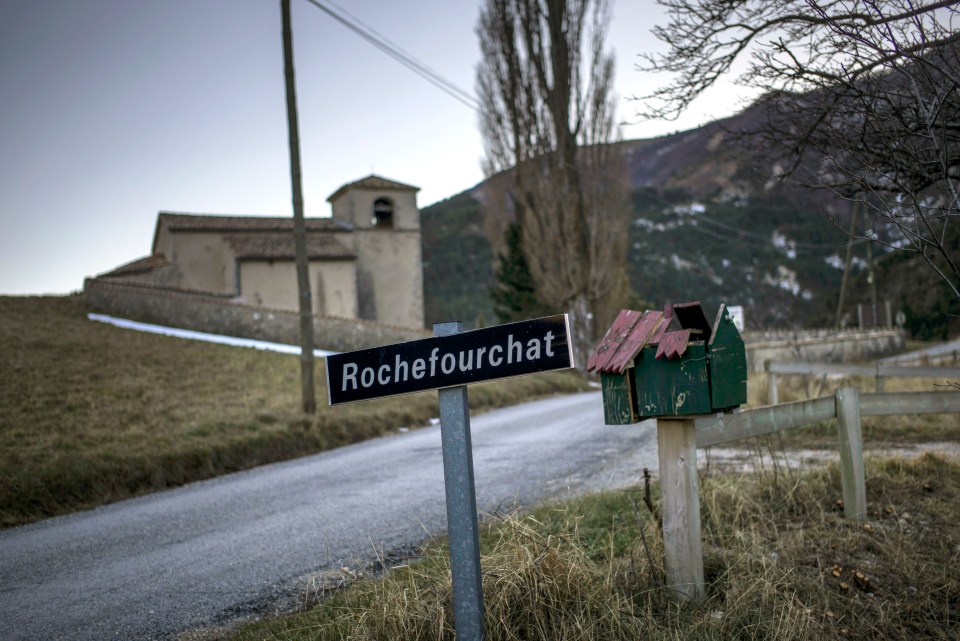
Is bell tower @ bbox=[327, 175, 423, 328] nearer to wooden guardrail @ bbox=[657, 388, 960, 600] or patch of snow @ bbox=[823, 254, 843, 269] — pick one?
wooden guardrail @ bbox=[657, 388, 960, 600]

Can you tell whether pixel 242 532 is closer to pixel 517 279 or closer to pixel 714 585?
pixel 714 585

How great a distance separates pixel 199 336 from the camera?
75.3 feet

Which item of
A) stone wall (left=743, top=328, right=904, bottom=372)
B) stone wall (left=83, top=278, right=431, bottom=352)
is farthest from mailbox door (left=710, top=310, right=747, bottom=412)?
stone wall (left=743, top=328, right=904, bottom=372)

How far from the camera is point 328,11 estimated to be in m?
13.4

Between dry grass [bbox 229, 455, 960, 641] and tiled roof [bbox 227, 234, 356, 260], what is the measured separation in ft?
96.8

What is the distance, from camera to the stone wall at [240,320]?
24234mm

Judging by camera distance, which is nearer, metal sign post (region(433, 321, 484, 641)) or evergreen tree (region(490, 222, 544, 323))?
metal sign post (region(433, 321, 484, 641))

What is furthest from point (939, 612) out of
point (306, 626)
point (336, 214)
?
point (336, 214)

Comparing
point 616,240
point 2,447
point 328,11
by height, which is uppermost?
point 328,11

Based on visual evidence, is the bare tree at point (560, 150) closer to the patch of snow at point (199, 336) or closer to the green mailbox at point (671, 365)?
the patch of snow at point (199, 336)

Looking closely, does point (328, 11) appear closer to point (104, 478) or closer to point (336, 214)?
point (104, 478)

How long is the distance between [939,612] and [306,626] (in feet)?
9.08

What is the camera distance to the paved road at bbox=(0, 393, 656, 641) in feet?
13.0

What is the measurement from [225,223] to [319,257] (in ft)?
16.3
